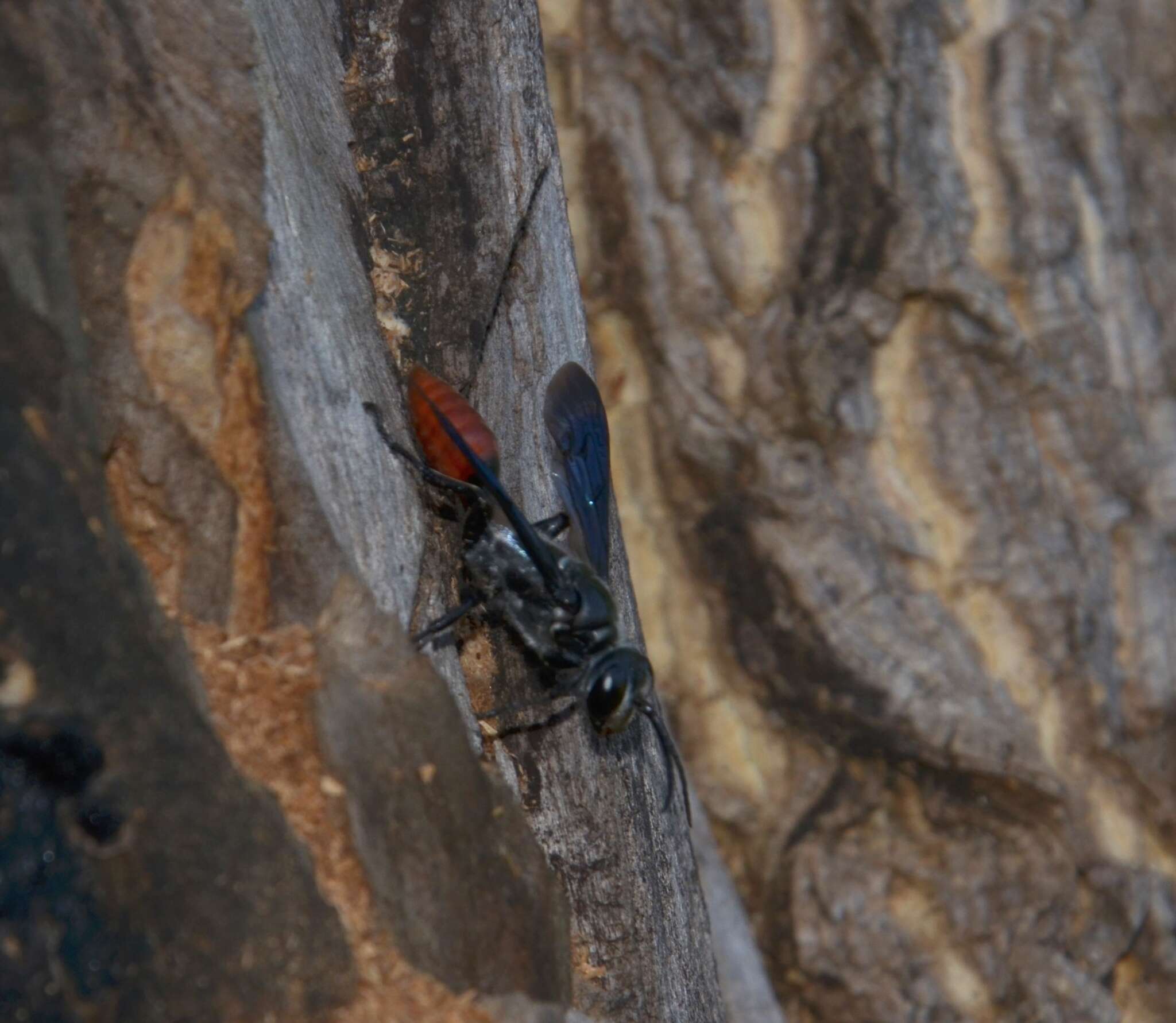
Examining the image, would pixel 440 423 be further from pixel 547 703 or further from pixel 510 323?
pixel 547 703

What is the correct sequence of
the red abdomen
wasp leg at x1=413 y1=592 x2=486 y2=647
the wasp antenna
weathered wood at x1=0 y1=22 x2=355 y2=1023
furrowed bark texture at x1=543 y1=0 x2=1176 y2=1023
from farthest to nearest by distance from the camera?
furrowed bark texture at x1=543 y1=0 x2=1176 y2=1023 < the wasp antenna < the red abdomen < wasp leg at x1=413 y1=592 x2=486 y2=647 < weathered wood at x1=0 y1=22 x2=355 y2=1023

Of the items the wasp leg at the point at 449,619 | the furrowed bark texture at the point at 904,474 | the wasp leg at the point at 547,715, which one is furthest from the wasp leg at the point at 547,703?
the furrowed bark texture at the point at 904,474

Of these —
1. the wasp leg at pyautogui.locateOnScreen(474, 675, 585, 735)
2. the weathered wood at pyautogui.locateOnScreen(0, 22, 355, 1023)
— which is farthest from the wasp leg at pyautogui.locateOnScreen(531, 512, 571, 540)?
the weathered wood at pyautogui.locateOnScreen(0, 22, 355, 1023)

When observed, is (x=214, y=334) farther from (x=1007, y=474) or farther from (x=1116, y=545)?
(x=1116, y=545)

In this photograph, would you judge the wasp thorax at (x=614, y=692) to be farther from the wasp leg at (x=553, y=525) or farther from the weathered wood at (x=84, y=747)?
the weathered wood at (x=84, y=747)

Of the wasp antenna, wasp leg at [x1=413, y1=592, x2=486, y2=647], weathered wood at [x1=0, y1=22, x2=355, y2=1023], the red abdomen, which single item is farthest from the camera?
the wasp antenna

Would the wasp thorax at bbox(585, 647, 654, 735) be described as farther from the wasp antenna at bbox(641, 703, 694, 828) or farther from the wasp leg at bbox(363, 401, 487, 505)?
the wasp leg at bbox(363, 401, 487, 505)

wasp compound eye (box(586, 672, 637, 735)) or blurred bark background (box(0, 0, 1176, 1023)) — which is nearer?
blurred bark background (box(0, 0, 1176, 1023))

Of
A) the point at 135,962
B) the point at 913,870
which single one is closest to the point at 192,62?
the point at 135,962
